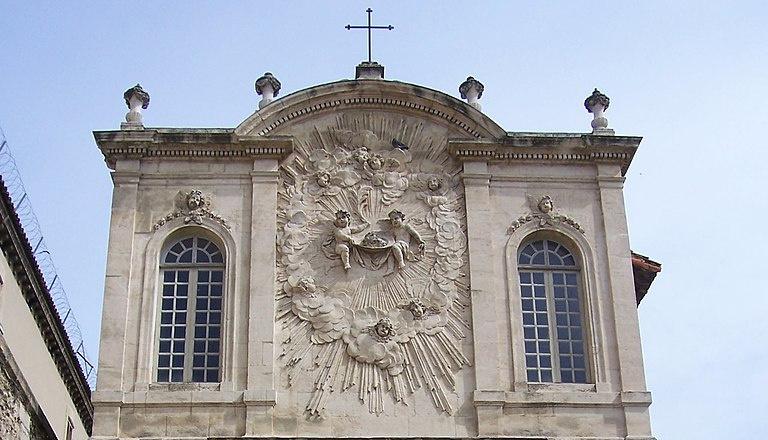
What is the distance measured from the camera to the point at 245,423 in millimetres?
19469

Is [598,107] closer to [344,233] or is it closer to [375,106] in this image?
[375,106]

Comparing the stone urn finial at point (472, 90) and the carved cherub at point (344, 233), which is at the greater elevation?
the stone urn finial at point (472, 90)

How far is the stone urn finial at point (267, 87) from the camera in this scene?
2255cm

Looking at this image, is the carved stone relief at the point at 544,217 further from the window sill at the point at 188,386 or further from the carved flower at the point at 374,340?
the window sill at the point at 188,386

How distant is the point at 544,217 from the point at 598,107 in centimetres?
247

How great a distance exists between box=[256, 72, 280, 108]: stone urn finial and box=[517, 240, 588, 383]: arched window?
5.00m

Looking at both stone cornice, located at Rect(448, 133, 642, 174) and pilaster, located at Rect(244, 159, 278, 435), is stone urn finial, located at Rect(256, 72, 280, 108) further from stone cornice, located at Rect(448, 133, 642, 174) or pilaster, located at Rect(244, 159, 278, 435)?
stone cornice, located at Rect(448, 133, 642, 174)

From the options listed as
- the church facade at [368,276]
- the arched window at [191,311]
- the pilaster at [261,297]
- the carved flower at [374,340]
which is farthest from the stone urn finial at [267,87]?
the carved flower at [374,340]

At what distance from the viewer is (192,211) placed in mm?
21297

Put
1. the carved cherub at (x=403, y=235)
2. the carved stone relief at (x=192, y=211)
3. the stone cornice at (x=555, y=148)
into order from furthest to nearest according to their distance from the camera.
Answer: the stone cornice at (x=555, y=148), the carved stone relief at (x=192, y=211), the carved cherub at (x=403, y=235)

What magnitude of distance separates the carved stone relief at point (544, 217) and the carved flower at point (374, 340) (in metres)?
2.62

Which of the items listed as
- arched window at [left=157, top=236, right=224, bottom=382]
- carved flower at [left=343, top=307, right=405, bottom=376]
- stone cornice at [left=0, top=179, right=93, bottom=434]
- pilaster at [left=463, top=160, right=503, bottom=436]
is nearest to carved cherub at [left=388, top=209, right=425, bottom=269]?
pilaster at [left=463, top=160, right=503, bottom=436]

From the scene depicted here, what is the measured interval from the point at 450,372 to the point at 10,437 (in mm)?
6587

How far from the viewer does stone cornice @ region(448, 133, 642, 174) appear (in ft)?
72.0
